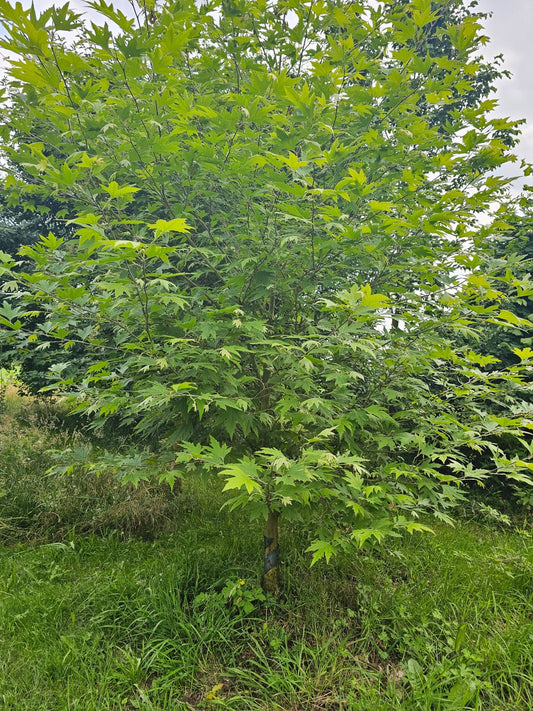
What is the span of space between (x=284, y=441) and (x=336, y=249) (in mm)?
1251

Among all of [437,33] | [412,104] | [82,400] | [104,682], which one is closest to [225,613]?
[104,682]

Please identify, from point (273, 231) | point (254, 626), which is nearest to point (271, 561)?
point (254, 626)

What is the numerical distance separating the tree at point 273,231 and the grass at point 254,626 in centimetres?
68

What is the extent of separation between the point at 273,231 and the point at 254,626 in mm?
2451

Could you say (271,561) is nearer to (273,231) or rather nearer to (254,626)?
(254,626)

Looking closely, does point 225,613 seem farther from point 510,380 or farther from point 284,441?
point 510,380

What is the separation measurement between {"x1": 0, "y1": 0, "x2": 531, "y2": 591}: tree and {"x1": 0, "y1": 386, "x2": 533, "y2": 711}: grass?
68cm

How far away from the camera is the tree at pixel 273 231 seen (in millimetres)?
1766

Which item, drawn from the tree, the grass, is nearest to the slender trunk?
the grass

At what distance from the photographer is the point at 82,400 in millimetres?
2236

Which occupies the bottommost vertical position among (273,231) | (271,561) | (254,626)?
(254,626)

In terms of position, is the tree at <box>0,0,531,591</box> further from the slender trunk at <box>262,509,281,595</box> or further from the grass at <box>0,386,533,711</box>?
the grass at <box>0,386,533,711</box>

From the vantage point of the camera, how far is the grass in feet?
6.93

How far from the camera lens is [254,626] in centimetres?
253
